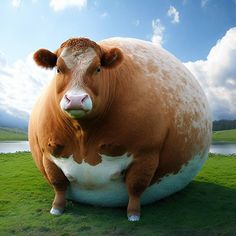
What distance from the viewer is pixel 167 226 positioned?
7.23 m

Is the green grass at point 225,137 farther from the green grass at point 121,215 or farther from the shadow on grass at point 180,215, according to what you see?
the shadow on grass at point 180,215

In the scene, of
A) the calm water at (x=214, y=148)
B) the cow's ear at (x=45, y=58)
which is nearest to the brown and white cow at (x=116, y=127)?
the cow's ear at (x=45, y=58)

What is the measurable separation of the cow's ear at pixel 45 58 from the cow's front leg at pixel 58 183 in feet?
6.56

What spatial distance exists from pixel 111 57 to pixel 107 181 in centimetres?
232

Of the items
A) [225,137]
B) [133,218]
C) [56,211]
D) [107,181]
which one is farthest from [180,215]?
[225,137]

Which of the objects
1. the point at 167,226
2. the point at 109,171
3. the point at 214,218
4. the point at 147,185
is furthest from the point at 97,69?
the point at 214,218

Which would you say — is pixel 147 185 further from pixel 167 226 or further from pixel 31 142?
pixel 31 142

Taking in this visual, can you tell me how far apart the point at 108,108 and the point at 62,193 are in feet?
7.02

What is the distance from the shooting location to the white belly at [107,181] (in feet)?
23.9

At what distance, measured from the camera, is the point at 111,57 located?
674 cm

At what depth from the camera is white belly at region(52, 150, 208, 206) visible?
23.9 feet

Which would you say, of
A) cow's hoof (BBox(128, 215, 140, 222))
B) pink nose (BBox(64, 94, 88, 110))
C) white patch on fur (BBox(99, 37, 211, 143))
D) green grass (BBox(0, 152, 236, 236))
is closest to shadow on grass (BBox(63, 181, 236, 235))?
green grass (BBox(0, 152, 236, 236))

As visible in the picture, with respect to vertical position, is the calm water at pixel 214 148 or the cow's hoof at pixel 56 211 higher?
the cow's hoof at pixel 56 211

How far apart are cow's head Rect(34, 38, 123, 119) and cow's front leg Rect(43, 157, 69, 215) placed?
1.72 meters
